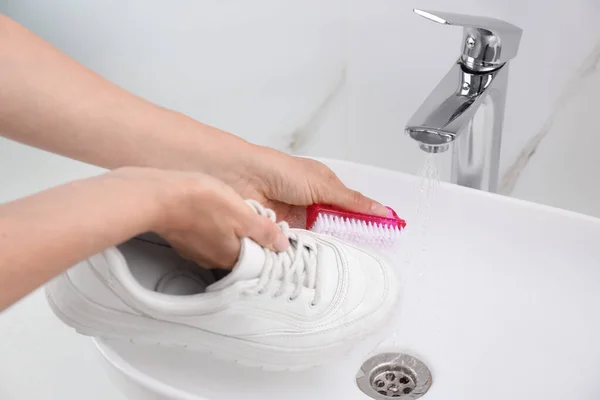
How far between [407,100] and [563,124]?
18 centimetres

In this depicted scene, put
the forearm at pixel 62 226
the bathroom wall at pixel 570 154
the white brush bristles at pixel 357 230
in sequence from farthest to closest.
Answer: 1. the bathroom wall at pixel 570 154
2. the white brush bristles at pixel 357 230
3. the forearm at pixel 62 226

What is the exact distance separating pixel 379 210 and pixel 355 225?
0.03 m

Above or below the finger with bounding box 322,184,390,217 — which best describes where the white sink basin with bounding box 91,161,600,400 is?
below

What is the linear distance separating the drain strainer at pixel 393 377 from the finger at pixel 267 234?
0.13 m

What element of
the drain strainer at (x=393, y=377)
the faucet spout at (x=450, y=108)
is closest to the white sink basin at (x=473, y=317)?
the drain strainer at (x=393, y=377)

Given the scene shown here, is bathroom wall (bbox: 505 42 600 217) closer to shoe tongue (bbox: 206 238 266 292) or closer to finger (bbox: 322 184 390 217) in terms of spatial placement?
finger (bbox: 322 184 390 217)

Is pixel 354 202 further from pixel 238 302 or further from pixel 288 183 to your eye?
pixel 238 302

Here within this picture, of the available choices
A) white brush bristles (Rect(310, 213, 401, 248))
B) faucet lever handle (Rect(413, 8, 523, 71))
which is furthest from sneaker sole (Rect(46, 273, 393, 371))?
faucet lever handle (Rect(413, 8, 523, 71))

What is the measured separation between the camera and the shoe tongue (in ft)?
1.52

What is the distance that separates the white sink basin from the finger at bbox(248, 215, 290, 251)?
0.34ft

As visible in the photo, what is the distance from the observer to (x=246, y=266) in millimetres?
469

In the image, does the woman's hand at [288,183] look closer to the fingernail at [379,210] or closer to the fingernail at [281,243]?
the fingernail at [379,210]

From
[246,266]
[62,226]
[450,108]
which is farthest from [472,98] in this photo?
[62,226]

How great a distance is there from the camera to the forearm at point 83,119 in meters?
0.54
